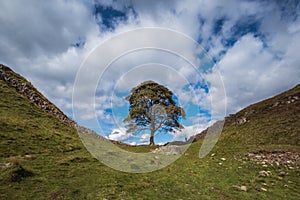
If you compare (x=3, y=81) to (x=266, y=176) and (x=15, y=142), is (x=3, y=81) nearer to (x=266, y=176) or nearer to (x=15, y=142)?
(x=15, y=142)

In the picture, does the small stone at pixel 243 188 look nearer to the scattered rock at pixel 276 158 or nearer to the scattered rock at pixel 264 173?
the scattered rock at pixel 264 173

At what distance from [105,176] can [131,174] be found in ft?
7.04

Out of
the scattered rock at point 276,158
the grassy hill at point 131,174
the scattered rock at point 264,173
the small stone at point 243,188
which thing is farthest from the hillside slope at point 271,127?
the small stone at point 243,188

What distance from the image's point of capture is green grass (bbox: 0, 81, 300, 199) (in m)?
10.3

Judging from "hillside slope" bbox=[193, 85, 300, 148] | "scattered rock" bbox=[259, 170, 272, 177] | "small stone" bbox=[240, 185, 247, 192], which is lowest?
"small stone" bbox=[240, 185, 247, 192]

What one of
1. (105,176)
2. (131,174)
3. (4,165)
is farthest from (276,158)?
(4,165)

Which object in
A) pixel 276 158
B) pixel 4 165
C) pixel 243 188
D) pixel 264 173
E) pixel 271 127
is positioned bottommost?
pixel 243 188

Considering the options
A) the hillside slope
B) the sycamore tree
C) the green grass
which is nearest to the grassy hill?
the green grass

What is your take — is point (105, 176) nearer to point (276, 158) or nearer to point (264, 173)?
point (264, 173)

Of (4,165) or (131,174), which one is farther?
(131,174)

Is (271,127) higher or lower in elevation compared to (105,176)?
higher

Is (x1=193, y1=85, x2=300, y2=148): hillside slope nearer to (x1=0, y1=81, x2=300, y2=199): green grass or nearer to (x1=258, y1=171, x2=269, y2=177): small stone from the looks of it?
(x1=0, y1=81, x2=300, y2=199): green grass

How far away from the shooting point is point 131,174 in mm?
14219

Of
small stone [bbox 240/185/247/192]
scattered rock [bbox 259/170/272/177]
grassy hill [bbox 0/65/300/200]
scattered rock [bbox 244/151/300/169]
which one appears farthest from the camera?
scattered rock [bbox 244/151/300/169]
